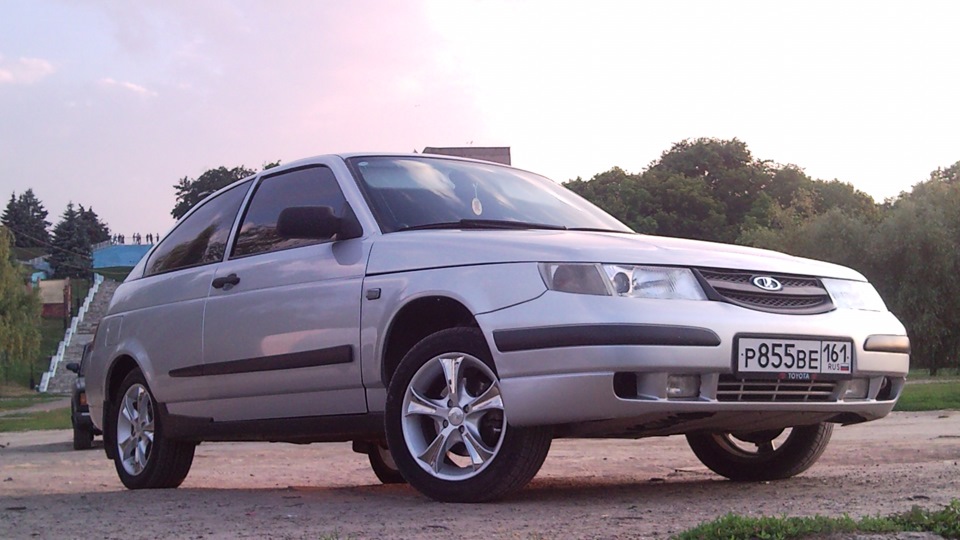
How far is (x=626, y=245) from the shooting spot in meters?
5.15

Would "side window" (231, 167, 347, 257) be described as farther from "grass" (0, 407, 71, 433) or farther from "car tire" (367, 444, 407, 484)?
"grass" (0, 407, 71, 433)

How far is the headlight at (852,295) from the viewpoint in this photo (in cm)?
546

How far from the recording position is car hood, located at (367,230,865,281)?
495 cm

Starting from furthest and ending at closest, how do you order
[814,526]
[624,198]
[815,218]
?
[624,198], [815,218], [814,526]

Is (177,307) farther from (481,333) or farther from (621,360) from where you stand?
(621,360)

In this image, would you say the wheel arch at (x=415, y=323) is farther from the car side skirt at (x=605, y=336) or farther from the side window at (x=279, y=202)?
the side window at (x=279, y=202)

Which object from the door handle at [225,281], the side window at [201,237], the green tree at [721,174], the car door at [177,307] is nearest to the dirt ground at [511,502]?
the car door at [177,307]

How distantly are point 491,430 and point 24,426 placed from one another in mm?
21247

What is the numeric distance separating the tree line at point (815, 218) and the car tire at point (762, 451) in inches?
1319

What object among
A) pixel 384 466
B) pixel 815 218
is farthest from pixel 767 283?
pixel 815 218

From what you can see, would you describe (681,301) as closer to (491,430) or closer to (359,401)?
(491,430)

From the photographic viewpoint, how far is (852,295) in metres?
5.56

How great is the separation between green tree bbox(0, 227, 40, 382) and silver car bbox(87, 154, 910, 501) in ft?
154

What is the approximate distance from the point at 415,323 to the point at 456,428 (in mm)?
593
